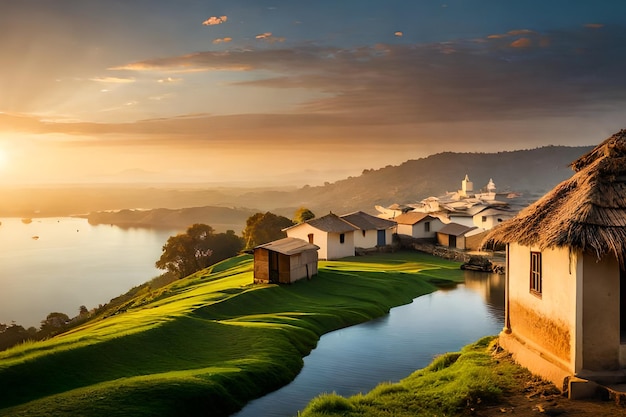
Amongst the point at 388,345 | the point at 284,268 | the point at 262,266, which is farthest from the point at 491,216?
the point at 388,345

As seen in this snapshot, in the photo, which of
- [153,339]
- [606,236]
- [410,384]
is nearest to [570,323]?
[606,236]

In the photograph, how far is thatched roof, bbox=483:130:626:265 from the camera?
16.5 m

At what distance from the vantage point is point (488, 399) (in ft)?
58.6

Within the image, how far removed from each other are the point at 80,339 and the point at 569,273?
1883 centimetres

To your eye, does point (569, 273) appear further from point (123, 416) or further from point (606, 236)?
point (123, 416)

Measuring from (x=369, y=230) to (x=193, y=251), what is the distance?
24661 mm

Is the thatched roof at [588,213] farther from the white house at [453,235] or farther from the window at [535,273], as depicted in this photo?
the white house at [453,235]

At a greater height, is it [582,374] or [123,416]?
[582,374]

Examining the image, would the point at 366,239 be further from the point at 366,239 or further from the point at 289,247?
the point at 289,247

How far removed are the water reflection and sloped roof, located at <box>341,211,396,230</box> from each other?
23.9 m

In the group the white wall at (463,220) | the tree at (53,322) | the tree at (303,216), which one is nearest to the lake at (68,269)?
the tree at (53,322)

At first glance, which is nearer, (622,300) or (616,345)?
(616,345)

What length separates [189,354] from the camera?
85.0ft

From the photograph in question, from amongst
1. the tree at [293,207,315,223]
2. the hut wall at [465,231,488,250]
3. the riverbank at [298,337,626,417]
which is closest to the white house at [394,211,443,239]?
the hut wall at [465,231,488,250]
